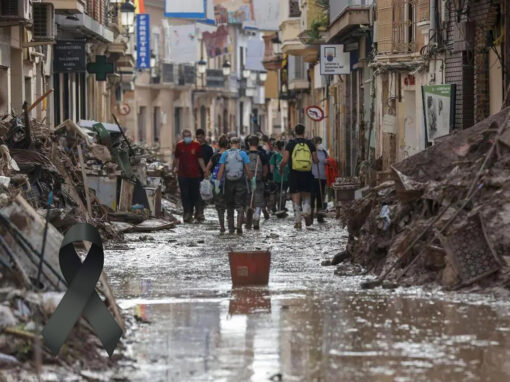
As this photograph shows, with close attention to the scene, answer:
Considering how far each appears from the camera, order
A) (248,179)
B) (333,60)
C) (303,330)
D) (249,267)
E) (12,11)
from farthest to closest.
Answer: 1. (333,60)
2. (12,11)
3. (248,179)
4. (249,267)
5. (303,330)

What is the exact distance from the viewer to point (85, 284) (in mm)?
10516

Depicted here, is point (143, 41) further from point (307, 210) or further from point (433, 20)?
point (307, 210)

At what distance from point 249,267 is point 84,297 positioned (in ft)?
14.5

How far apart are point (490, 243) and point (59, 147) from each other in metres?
9.55

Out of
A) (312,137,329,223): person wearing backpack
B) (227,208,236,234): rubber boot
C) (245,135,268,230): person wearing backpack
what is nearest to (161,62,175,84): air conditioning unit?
(312,137,329,223): person wearing backpack

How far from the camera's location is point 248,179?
2397cm

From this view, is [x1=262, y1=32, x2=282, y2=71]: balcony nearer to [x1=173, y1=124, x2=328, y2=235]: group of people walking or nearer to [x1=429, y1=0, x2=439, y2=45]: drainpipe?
[x1=429, y1=0, x2=439, y2=45]: drainpipe

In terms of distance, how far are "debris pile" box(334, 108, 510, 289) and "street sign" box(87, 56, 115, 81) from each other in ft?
96.8

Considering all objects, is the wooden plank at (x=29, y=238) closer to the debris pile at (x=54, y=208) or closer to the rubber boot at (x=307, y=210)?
the debris pile at (x=54, y=208)

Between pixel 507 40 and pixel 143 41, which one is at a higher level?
pixel 143 41

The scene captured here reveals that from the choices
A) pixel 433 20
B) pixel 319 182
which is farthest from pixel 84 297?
pixel 433 20

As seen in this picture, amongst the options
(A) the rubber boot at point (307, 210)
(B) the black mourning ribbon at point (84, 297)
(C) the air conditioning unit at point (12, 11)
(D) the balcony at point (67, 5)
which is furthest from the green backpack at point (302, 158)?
(B) the black mourning ribbon at point (84, 297)

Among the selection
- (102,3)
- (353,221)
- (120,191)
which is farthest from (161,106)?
(353,221)

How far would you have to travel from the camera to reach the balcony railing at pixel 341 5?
3650 centimetres
